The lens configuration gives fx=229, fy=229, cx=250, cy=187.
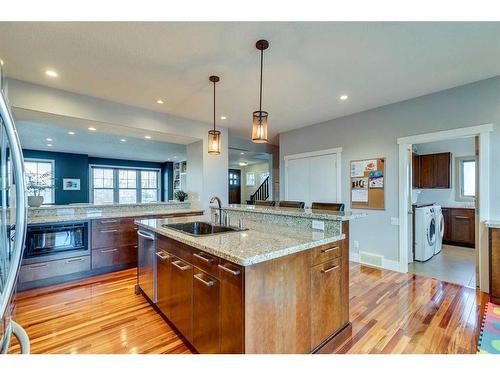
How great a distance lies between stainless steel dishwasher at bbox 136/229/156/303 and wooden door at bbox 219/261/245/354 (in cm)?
122

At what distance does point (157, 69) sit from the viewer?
2633 mm

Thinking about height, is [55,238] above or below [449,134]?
below

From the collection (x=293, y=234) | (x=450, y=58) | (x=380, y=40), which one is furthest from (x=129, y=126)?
(x=450, y=58)

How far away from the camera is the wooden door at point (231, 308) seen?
1.30 metres

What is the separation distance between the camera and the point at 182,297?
1862 mm

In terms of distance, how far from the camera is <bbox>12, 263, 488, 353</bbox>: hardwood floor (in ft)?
6.06

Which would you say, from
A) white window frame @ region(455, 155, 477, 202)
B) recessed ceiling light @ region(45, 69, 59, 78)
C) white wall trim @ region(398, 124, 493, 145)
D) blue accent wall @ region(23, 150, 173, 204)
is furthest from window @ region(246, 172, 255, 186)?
recessed ceiling light @ region(45, 69, 59, 78)

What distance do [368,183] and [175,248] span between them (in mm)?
3413

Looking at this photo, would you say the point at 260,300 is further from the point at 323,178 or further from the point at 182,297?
the point at 323,178

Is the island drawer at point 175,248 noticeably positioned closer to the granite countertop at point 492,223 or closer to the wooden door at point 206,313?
the wooden door at point 206,313

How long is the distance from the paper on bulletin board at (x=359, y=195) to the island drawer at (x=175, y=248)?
3350 millimetres

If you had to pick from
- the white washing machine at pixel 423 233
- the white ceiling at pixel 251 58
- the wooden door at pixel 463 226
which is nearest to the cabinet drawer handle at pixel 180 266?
the white ceiling at pixel 251 58

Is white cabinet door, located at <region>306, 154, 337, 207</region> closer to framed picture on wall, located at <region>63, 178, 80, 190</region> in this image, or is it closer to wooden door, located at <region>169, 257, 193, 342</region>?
wooden door, located at <region>169, 257, 193, 342</region>

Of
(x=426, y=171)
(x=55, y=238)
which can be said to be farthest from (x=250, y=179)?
(x=55, y=238)
